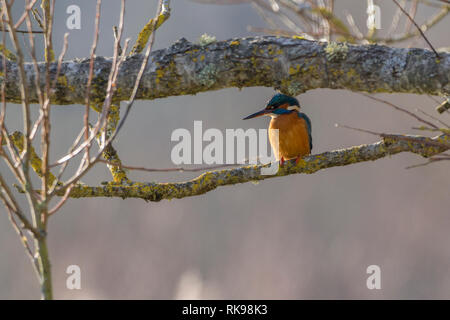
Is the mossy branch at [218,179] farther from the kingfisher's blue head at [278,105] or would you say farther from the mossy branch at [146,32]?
the kingfisher's blue head at [278,105]

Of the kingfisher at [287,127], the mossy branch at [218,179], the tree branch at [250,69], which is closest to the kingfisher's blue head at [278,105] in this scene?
the kingfisher at [287,127]

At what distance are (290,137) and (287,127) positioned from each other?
111 millimetres

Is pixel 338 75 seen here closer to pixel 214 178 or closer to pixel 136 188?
pixel 214 178

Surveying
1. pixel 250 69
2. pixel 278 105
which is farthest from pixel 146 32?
pixel 278 105

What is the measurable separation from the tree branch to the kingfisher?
1.30 m

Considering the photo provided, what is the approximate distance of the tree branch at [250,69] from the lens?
200 centimetres

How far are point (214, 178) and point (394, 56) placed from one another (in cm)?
94

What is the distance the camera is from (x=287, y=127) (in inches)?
140

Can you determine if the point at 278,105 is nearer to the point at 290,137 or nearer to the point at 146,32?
the point at 290,137

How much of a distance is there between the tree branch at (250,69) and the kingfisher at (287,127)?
51.3 inches

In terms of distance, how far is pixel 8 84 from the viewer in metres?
2.09

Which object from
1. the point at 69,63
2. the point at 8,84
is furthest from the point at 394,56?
the point at 8,84

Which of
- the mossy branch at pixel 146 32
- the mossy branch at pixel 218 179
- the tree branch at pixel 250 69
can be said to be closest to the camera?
the tree branch at pixel 250 69
